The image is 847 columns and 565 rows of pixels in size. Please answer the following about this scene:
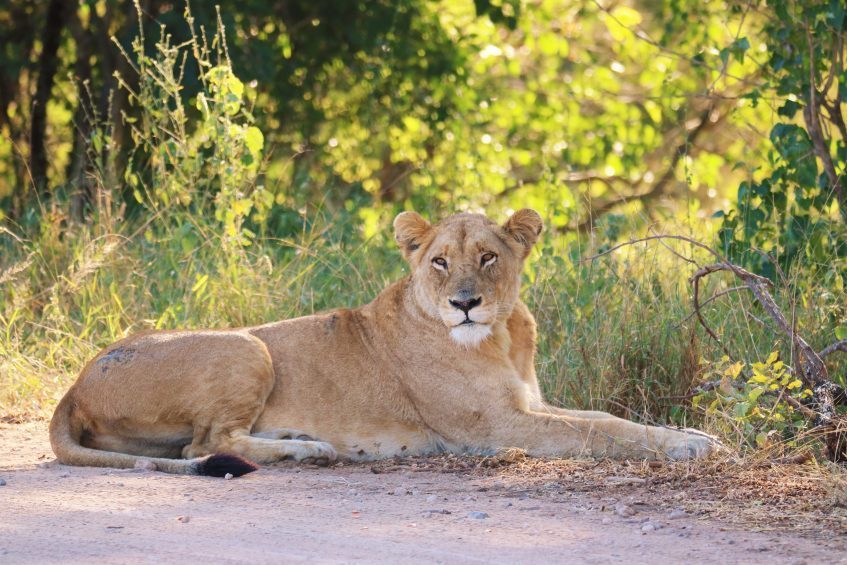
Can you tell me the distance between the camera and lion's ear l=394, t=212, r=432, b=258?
509 cm

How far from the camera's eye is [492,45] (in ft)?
40.0

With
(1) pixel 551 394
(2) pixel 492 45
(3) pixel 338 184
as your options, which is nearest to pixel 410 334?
(1) pixel 551 394

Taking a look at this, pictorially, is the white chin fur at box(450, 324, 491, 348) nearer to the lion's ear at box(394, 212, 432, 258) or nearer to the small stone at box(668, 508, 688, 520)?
the lion's ear at box(394, 212, 432, 258)

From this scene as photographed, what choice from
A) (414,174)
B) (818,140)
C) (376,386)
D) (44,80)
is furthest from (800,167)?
(44,80)

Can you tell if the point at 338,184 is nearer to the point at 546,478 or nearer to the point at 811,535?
the point at 546,478

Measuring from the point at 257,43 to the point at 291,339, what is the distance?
5151mm

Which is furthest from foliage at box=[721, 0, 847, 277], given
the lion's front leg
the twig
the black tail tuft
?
the black tail tuft

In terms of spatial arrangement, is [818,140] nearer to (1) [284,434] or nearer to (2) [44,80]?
(1) [284,434]

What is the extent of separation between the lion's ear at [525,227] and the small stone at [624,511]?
156 cm

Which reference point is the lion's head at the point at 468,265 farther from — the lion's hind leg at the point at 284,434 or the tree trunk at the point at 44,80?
the tree trunk at the point at 44,80

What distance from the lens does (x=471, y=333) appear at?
4.80 m

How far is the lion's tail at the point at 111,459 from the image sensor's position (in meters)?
4.33

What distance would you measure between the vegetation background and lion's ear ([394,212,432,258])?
677 millimetres

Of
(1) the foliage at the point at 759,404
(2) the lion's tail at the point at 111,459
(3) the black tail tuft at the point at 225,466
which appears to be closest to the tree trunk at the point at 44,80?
(2) the lion's tail at the point at 111,459
